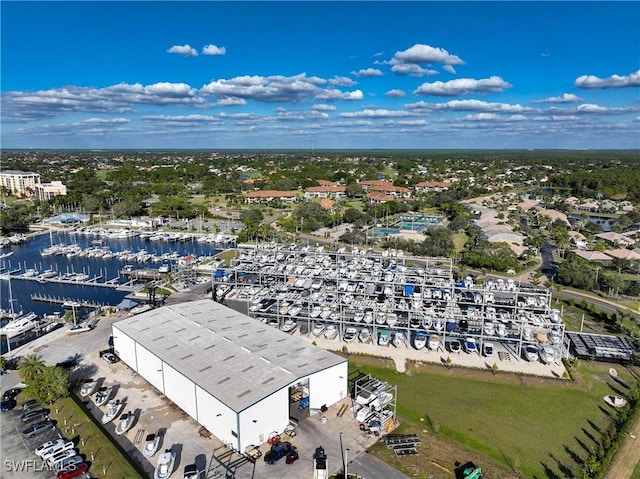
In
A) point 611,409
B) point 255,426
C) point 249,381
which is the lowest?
point 611,409

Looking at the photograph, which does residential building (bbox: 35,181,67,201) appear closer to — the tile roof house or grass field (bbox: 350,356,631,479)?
the tile roof house

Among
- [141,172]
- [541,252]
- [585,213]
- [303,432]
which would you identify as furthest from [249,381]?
[141,172]

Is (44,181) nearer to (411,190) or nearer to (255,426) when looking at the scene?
Answer: (411,190)

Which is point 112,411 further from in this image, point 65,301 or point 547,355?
point 547,355

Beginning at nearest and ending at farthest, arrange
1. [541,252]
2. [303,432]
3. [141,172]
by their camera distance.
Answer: [303,432]
[541,252]
[141,172]

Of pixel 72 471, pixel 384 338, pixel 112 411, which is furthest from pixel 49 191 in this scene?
pixel 72 471

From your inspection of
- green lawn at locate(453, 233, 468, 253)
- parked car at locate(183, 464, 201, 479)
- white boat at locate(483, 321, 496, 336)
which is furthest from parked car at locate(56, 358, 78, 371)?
green lawn at locate(453, 233, 468, 253)
